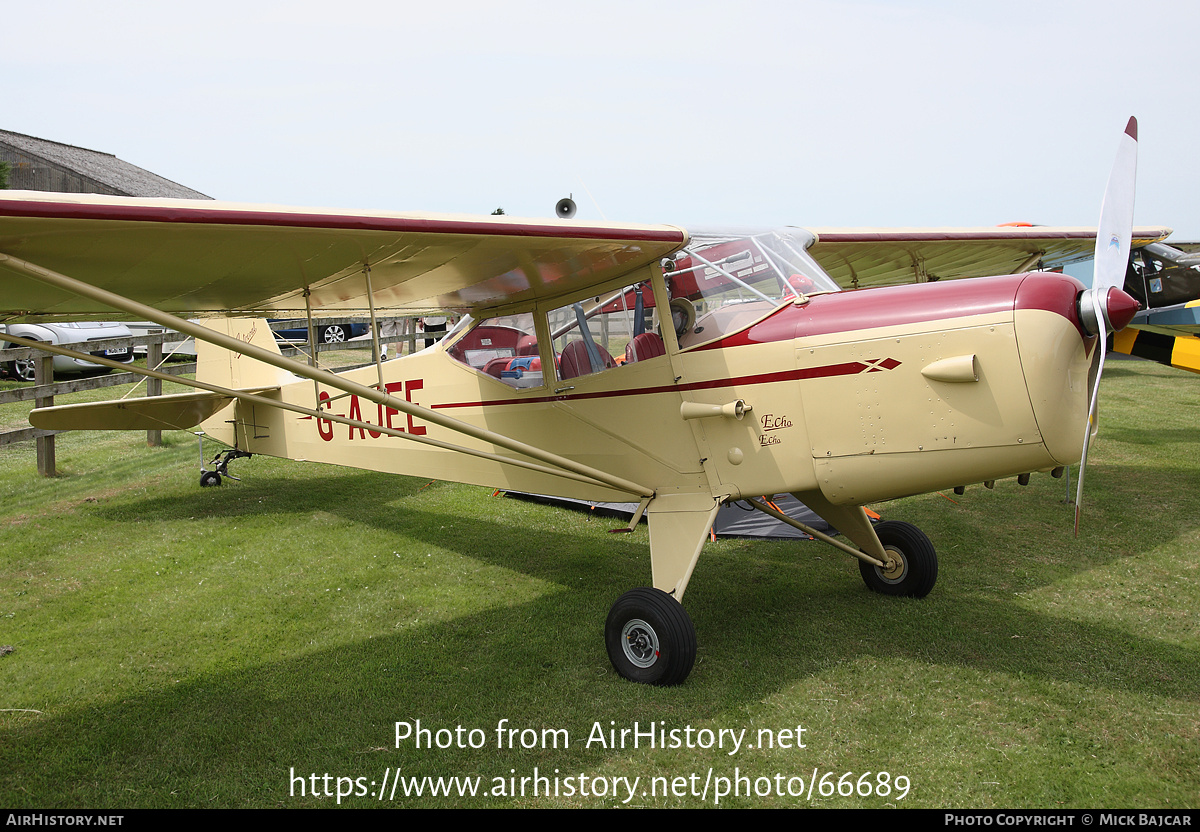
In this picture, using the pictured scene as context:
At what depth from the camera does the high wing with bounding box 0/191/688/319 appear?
9.87 ft

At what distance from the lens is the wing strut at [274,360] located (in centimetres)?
300

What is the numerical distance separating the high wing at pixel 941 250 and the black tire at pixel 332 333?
19436mm

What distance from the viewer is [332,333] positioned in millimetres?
23641

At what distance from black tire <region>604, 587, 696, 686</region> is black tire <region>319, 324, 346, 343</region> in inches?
846

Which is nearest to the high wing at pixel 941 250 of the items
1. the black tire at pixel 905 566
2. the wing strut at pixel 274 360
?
the black tire at pixel 905 566

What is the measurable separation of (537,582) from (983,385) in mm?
3469

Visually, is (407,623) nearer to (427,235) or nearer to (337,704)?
(337,704)

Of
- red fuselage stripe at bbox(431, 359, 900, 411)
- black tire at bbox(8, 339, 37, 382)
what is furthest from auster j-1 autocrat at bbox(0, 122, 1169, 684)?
black tire at bbox(8, 339, 37, 382)

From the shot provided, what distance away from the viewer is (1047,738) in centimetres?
345

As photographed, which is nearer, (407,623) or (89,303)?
(89,303)

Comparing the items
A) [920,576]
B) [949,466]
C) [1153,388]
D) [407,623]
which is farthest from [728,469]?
[1153,388]

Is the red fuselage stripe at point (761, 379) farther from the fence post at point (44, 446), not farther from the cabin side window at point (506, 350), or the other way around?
the fence post at point (44, 446)

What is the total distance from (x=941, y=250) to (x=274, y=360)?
589 centimetres

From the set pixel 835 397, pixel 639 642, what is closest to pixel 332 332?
pixel 639 642
